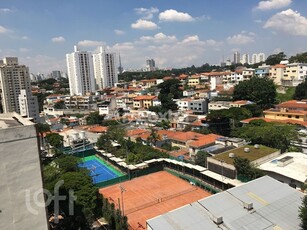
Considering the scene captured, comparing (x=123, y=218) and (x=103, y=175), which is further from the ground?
(x=123, y=218)

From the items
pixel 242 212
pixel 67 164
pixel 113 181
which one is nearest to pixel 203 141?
pixel 113 181

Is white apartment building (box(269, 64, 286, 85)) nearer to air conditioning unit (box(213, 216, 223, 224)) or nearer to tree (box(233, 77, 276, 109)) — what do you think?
tree (box(233, 77, 276, 109))

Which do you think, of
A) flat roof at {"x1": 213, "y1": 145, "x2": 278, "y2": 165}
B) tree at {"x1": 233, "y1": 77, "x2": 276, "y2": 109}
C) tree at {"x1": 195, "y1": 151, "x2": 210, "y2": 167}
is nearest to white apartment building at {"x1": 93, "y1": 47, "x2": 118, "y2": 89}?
tree at {"x1": 233, "y1": 77, "x2": 276, "y2": 109}

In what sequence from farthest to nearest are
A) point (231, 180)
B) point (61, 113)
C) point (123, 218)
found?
point (61, 113) → point (231, 180) → point (123, 218)

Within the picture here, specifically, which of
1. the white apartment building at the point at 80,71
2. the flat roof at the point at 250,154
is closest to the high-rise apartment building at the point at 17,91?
the white apartment building at the point at 80,71

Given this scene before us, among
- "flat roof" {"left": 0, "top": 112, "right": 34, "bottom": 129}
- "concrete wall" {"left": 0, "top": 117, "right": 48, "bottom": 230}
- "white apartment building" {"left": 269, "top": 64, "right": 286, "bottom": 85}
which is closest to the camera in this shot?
"concrete wall" {"left": 0, "top": 117, "right": 48, "bottom": 230}

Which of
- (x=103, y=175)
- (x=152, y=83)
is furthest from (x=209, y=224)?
(x=152, y=83)

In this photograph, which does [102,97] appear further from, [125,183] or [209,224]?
[209,224]

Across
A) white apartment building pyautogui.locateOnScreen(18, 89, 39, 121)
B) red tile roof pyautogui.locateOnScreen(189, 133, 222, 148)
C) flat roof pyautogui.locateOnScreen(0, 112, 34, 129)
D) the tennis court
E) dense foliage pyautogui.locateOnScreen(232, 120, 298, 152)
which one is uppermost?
flat roof pyautogui.locateOnScreen(0, 112, 34, 129)
